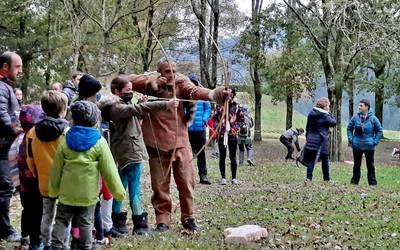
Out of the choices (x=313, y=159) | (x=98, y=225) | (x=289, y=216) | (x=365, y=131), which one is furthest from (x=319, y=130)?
(x=98, y=225)

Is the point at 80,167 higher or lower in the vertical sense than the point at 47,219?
higher

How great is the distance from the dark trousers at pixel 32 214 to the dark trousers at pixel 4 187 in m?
0.57

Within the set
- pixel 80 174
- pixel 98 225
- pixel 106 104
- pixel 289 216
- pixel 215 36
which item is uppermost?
pixel 215 36

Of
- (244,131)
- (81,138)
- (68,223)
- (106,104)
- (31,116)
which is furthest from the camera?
(244,131)

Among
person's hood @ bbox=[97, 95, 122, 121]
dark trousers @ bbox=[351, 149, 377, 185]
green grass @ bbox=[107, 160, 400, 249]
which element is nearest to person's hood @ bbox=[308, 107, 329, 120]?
dark trousers @ bbox=[351, 149, 377, 185]

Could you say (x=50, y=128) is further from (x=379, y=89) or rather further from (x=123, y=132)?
(x=379, y=89)

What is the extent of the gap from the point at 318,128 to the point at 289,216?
180 inches

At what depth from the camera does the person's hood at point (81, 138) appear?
5.29 m

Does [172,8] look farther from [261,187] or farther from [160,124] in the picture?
[160,124]

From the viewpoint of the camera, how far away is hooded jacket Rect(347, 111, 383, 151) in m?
13.0

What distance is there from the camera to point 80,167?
5328 millimetres

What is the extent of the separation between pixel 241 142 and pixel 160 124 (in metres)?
9.75

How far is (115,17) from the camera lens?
21141 mm

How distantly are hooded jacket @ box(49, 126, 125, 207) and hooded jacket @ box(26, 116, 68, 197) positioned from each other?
0.21m
